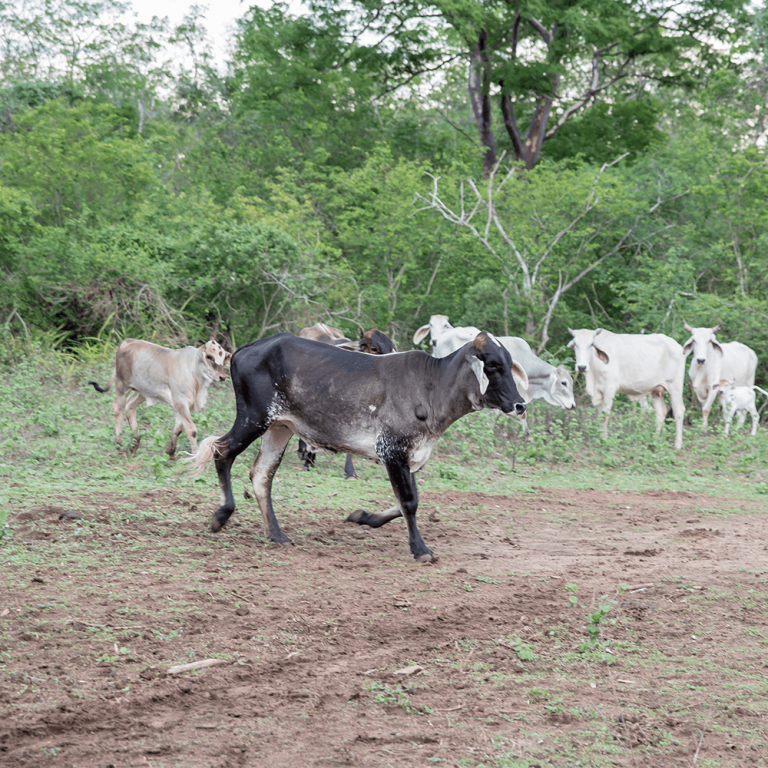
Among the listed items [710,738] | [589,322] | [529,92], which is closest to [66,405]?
[710,738]

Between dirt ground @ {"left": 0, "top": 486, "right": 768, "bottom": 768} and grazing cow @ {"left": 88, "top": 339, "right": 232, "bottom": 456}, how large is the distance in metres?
2.34

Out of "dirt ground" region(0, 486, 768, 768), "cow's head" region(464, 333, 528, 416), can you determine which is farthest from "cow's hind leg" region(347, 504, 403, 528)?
"cow's head" region(464, 333, 528, 416)

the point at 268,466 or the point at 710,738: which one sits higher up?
the point at 268,466

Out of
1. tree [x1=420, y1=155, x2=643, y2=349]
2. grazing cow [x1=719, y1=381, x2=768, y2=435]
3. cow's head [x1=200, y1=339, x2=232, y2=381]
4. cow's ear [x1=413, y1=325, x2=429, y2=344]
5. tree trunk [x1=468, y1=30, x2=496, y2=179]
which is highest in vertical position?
tree trunk [x1=468, y1=30, x2=496, y2=179]

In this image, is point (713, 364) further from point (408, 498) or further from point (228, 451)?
point (228, 451)

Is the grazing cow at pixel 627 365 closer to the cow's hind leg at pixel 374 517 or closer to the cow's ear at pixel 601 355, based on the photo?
the cow's ear at pixel 601 355

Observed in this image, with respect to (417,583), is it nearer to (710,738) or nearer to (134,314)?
(710,738)

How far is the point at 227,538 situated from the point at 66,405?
5686 millimetres

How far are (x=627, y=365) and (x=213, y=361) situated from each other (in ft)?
22.3

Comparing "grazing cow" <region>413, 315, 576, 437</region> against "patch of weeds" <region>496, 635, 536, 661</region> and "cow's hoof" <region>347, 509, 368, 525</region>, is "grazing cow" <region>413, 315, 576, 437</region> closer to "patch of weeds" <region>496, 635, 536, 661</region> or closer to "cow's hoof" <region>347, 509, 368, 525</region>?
"cow's hoof" <region>347, 509, 368, 525</region>

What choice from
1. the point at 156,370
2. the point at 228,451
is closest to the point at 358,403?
the point at 228,451

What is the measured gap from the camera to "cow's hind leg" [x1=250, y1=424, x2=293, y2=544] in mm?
6043

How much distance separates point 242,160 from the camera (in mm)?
23859

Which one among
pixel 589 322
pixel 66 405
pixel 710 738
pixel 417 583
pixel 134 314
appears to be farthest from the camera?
pixel 589 322
